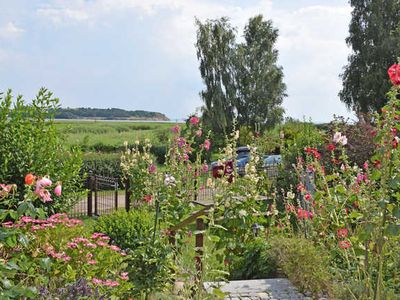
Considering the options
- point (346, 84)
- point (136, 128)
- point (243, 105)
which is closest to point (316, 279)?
point (346, 84)

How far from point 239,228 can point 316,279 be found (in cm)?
93

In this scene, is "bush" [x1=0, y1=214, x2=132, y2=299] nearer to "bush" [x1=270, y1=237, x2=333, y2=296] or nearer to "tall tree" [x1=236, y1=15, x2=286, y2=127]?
"bush" [x1=270, y1=237, x2=333, y2=296]

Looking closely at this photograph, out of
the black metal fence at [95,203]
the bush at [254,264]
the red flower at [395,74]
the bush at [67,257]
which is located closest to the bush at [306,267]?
the bush at [254,264]

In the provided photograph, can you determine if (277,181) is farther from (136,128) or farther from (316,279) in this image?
(136,128)

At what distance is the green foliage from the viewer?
577 centimetres

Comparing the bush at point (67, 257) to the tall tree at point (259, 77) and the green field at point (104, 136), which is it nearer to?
the green field at point (104, 136)

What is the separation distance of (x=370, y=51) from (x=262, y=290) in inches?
978

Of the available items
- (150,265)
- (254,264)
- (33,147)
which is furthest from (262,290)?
(33,147)

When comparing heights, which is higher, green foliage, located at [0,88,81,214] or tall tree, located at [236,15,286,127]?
tall tree, located at [236,15,286,127]

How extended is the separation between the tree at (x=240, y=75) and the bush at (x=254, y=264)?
23.9 m

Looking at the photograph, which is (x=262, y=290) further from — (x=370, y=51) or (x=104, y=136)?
(x=104, y=136)

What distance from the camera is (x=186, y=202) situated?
17.7 ft

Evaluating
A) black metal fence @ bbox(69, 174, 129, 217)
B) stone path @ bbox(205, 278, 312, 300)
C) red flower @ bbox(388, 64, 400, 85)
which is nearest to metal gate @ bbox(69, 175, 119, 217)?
black metal fence @ bbox(69, 174, 129, 217)

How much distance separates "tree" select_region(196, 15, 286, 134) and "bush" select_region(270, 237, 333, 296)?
80.3 ft
